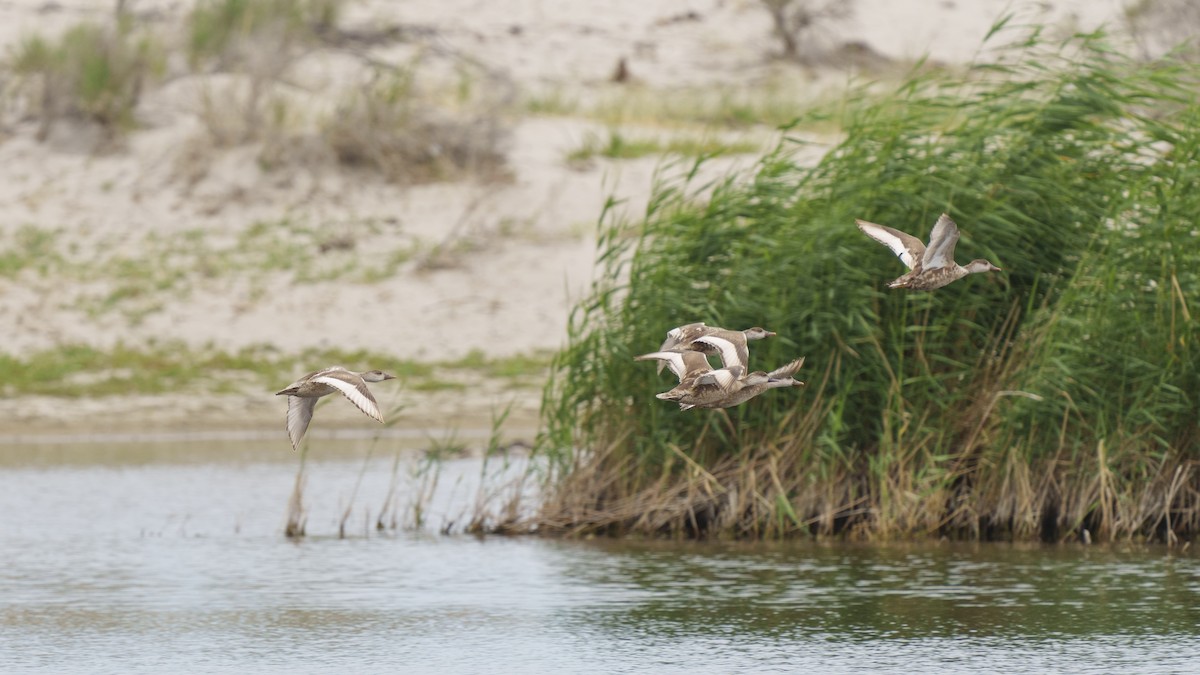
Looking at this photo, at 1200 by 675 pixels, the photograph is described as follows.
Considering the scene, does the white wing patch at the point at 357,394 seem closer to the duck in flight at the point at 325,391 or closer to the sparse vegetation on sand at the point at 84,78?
the duck in flight at the point at 325,391

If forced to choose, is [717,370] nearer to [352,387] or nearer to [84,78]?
[352,387]

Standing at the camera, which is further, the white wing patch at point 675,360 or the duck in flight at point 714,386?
the white wing patch at point 675,360

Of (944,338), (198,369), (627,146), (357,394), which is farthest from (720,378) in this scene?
(627,146)

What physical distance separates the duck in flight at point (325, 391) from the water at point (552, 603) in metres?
1.48

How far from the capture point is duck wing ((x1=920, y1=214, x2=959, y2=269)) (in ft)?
23.1

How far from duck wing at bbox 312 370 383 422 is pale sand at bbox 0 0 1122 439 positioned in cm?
853

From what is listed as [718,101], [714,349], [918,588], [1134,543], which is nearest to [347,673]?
[714,349]

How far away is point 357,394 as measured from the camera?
21.3 ft

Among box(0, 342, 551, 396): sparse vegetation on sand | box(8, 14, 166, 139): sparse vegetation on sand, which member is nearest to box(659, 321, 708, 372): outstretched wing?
box(0, 342, 551, 396): sparse vegetation on sand

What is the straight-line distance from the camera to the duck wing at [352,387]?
6.40m

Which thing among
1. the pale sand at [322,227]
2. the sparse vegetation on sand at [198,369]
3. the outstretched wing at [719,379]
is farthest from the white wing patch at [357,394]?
the sparse vegetation on sand at [198,369]

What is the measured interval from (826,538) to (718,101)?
1323 centimetres

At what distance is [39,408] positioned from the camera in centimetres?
1583

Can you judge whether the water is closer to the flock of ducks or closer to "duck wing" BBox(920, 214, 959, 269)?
the flock of ducks
